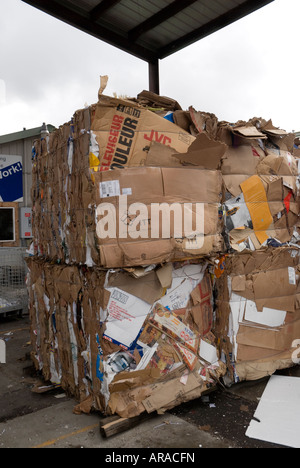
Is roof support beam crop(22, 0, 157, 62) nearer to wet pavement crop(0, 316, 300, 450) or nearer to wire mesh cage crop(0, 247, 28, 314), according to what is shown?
wire mesh cage crop(0, 247, 28, 314)

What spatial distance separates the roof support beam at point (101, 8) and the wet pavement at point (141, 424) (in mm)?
6520

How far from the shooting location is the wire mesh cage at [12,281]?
705cm

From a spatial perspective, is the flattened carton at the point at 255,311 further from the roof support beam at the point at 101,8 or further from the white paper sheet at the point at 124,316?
the roof support beam at the point at 101,8

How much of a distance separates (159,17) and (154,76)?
1557 millimetres

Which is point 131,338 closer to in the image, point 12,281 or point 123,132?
point 123,132

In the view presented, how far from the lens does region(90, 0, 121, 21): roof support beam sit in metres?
6.78

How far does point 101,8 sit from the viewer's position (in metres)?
6.99

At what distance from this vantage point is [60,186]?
3.54m

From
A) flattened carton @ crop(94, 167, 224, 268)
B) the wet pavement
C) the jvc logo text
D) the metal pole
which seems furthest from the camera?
the metal pole

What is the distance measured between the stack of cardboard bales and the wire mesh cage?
3263mm

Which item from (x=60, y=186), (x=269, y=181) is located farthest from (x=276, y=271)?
(x=60, y=186)

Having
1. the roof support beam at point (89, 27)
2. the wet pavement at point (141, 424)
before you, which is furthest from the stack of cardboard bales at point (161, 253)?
the roof support beam at point (89, 27)

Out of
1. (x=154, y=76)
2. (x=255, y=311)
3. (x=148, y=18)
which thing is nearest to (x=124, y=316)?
(x=255, y=311)

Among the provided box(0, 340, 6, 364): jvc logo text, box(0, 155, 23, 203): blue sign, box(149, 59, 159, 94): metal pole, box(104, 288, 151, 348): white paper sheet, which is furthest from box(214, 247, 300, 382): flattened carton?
box(0, 155, 23, 203): blue sign
